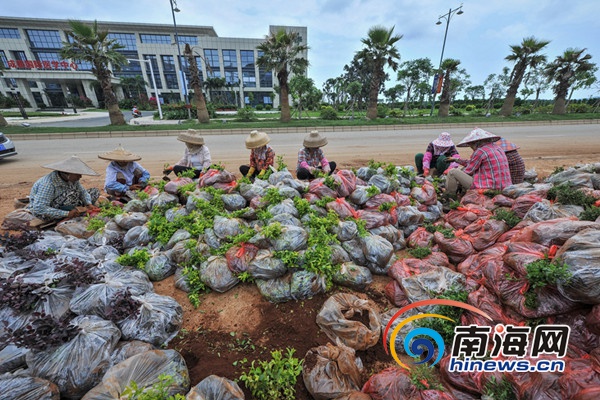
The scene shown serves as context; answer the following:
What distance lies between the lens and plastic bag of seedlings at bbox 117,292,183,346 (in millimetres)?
1916

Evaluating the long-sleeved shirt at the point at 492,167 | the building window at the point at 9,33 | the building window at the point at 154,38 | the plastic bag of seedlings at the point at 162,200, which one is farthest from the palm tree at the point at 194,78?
the building window at the point at 9,33

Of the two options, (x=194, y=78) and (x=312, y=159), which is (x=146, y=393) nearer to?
(x=312, y=159)

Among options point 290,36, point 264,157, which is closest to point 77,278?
point 264,157

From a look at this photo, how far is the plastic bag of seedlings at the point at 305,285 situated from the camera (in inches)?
93.7

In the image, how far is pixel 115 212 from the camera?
3.57 m

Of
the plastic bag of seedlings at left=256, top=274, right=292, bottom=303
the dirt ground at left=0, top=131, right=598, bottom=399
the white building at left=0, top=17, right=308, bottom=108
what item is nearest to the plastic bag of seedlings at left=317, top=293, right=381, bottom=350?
the dirt ground at left=0, top=131, right=598, bottom=399

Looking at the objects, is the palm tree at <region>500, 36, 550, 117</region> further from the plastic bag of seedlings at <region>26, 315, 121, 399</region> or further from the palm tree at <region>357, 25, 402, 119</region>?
the plastic bag of seedlings at <region>26, 315, 121, 399</region>

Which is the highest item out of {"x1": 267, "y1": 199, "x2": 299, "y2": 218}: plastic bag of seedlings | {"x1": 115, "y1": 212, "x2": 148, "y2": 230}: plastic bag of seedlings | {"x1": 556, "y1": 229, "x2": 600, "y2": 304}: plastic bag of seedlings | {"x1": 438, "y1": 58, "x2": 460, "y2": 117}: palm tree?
{"x1": 438, "y1": 58, "x2": 460, "y2": 117}: palm tree

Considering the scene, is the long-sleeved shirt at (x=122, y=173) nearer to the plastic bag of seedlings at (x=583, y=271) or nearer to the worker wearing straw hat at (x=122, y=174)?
the worker wearing straw hat at (x=122, y=174)

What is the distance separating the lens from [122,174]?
4559mm

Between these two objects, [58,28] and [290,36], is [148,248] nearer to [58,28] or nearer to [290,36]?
[290,36]

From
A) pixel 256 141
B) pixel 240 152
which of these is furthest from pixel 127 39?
pixel 256 141

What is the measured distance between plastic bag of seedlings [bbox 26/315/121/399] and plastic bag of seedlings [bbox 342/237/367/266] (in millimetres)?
2184

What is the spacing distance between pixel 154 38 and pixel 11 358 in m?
69.5
